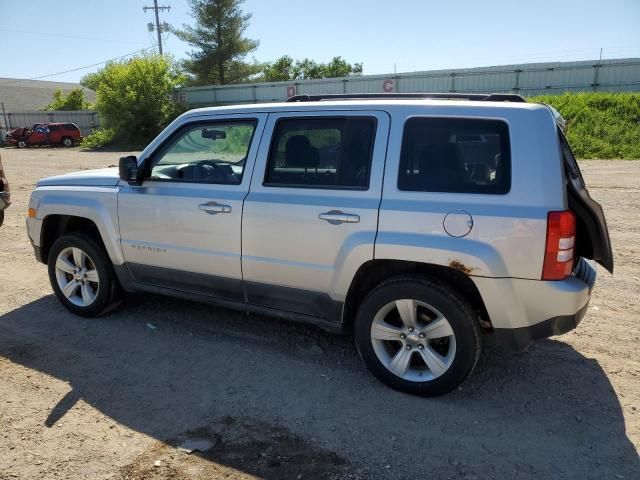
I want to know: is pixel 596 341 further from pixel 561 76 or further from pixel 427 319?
pixel 561 76

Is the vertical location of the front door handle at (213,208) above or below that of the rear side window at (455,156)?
below

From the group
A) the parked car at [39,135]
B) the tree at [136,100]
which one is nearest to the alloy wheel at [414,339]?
the tree at [136,100]

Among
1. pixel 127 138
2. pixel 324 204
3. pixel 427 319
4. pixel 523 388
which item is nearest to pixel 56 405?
pixel 324 204

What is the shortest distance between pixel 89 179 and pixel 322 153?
2.39 metres

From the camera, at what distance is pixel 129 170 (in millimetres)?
4277

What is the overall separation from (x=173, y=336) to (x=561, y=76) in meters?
25.9

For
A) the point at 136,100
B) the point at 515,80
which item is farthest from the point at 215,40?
the point at 515,80

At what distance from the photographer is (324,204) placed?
3525 millimetres

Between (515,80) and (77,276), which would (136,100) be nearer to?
(515,80)

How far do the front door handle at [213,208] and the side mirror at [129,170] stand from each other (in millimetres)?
734

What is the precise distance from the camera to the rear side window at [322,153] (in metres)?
3.51

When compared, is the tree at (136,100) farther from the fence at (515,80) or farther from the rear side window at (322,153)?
the rear side window at (322,153)

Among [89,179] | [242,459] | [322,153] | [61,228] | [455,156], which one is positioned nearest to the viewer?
[242,459]

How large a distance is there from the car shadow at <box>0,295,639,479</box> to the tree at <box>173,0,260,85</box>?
4310 cm
